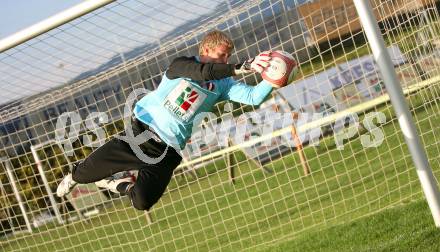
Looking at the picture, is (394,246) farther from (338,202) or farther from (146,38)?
(146,38)

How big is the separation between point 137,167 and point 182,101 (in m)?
0.72

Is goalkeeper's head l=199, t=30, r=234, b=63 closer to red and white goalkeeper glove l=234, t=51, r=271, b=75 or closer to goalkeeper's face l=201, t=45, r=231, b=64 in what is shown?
goalkeeper's face l=201, t=45, r=231, b=64

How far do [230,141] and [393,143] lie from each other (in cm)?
252

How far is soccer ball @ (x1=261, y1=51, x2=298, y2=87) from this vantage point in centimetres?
452

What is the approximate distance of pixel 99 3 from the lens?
206 inches

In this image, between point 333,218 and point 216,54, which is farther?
point 333,218

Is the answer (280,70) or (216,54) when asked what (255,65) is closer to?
(280,70)

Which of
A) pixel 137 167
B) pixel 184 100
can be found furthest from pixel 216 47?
pixel 137 167

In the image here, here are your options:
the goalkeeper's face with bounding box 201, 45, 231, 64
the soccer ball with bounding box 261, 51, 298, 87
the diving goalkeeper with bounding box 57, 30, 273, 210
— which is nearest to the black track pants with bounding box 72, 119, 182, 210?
the diving goalkeeper with bounding box 57, 30, 273, 210

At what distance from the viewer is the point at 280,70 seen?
14.8 feet

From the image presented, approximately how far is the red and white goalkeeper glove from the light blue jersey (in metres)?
0.62

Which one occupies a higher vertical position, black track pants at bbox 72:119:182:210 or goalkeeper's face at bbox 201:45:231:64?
goalkeeper's face at bbox 201:45:231:64

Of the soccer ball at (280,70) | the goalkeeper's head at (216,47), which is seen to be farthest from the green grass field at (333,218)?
the goalkeeper's head at (216,47)

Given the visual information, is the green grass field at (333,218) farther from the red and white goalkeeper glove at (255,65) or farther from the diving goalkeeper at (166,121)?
the red and white goalkeeper glove at (255,65)
